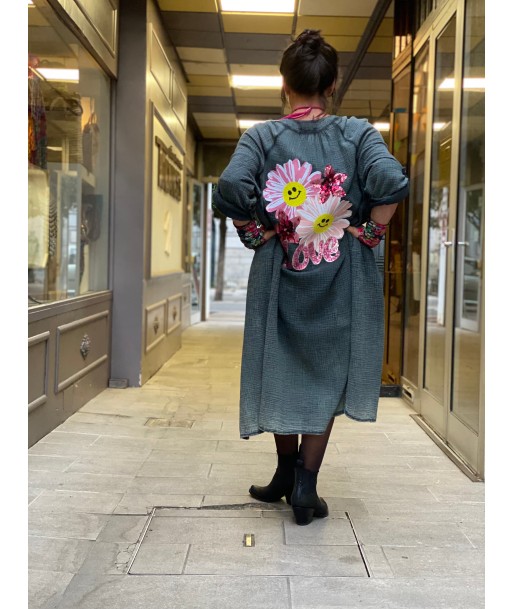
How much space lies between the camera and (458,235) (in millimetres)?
3531

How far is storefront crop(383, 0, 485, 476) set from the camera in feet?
10.9

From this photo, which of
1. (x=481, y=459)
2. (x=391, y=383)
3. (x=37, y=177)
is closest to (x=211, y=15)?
(x=37, y=177)

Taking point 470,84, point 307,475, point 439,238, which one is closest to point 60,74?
point 470,84

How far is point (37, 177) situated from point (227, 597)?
2560 mm

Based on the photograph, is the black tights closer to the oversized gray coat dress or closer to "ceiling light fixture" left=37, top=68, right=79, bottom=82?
the oversized gray coat dress

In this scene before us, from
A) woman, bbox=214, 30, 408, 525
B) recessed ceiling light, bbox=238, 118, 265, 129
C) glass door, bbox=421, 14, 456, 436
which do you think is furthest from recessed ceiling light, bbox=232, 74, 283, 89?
woman, bbox=214, 30, 408, 525

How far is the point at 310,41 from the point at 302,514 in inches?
60.6

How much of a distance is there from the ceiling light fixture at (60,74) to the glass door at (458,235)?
2158 mm

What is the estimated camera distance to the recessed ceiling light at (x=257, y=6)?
18.1ft

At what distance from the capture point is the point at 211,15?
19.1 feet

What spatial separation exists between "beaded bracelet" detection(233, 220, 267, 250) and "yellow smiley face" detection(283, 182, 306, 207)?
127 millimetres

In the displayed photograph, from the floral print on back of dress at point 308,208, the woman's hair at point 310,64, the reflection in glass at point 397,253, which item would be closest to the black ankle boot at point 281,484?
the floral print on back of dress at point 308,208

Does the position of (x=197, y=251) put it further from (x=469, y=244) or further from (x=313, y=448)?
(x=313, y=448)
